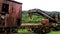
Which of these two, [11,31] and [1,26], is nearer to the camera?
[1,26]

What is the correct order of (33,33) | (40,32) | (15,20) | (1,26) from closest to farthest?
(1,26), (15,20), (40,32), (33,33)

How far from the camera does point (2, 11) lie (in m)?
17.5

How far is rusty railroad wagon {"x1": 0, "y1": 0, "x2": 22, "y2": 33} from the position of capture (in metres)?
17.3

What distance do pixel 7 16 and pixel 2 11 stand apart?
1.92ft

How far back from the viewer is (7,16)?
17641 millimetres

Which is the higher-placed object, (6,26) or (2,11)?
(2,11)

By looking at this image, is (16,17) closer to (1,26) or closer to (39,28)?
(1,26)

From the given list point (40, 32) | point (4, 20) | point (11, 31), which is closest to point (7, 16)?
point (4, 20)

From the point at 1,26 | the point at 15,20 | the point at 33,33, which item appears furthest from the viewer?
the point at 33,33

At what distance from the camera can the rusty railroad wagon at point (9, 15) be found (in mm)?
17312

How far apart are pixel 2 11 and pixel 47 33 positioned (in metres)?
6.24

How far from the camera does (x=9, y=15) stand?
17.8 metres

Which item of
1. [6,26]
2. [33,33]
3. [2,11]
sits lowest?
[33,33]

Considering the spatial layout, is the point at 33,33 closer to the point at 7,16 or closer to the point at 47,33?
the point at 47,33
